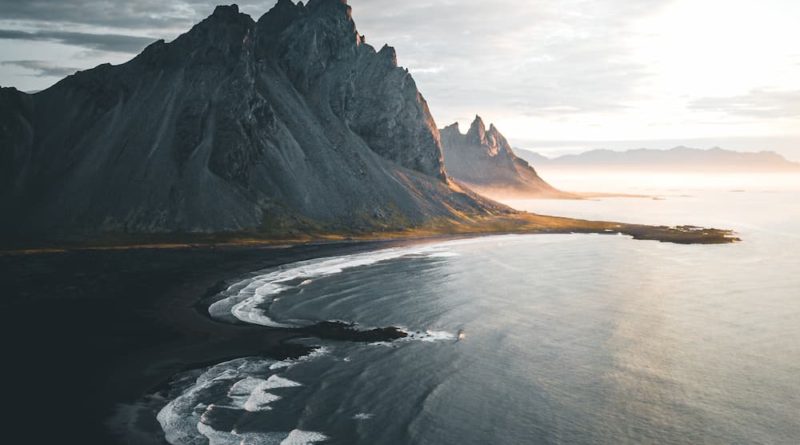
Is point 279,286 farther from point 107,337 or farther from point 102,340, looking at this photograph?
point 102,340

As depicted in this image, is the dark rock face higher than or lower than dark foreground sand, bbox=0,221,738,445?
higher

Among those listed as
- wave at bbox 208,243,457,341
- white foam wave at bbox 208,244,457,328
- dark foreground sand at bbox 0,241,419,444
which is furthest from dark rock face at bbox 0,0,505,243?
dark foreground sand at bbox 0,241,419,444

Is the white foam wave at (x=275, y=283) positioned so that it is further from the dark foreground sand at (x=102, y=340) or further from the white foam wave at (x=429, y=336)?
the white foam wave at (x=429, y=336)

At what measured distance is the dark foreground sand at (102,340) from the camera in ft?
114

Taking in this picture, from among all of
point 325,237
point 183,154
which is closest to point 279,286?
point 325,237

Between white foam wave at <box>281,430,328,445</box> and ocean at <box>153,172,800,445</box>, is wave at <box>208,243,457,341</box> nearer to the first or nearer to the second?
ocean at <box>153,172,800,445</box>

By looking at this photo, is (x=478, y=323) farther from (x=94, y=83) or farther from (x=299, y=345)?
(x=94, y=83)

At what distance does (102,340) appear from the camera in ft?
170

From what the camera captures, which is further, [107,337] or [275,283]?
[275,283]

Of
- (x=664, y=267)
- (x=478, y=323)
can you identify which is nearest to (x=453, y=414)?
(x=478, y=323)

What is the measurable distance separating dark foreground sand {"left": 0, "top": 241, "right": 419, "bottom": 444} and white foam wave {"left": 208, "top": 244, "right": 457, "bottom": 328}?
2.86 m

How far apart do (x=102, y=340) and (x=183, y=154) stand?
358ft

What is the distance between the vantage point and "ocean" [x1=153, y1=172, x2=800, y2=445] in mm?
34531

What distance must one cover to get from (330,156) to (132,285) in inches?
4358
